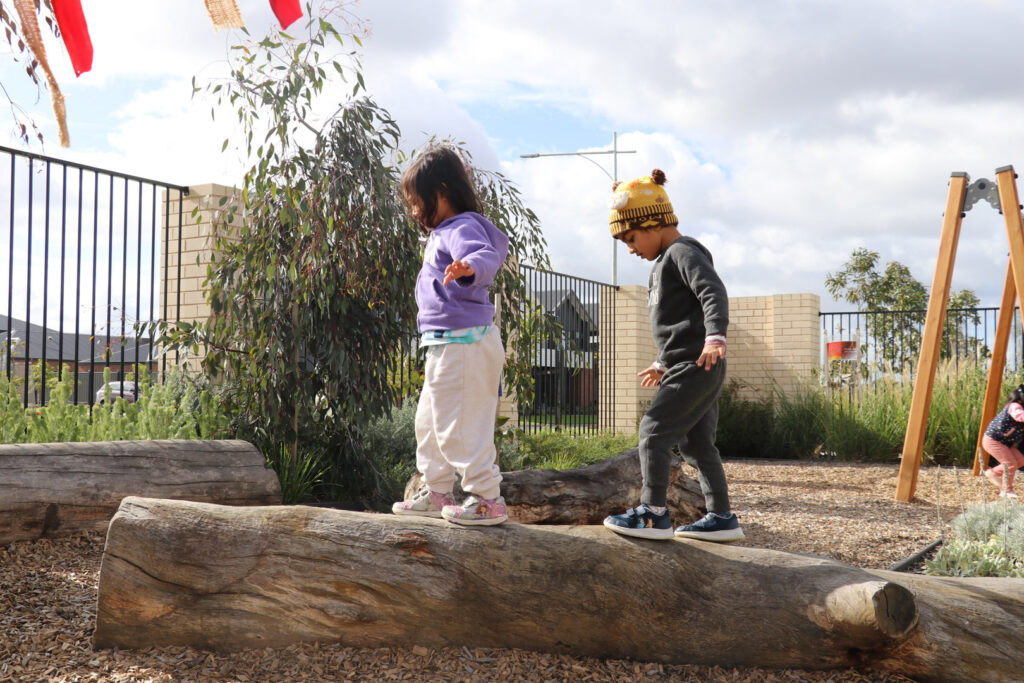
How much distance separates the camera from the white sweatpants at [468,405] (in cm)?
281

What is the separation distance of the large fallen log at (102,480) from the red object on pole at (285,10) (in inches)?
129

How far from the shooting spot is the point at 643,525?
2.79 metres

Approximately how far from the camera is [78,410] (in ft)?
16.5

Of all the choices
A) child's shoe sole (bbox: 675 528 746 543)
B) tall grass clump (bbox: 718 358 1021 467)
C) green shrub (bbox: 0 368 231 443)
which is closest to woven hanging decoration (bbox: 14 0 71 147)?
child's shoe sole (bbox: 675 528 746 543)

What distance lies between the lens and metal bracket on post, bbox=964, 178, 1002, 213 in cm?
642

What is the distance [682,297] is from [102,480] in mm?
3056

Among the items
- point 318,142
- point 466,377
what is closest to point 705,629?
point 466,377

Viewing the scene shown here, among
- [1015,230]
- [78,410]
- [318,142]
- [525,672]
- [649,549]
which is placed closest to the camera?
[525,672]

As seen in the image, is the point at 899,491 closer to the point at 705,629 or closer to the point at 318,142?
the point at 705,629

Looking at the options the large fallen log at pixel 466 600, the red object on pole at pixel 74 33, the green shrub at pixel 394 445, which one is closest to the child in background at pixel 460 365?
the large fallen log at pixel 466 600

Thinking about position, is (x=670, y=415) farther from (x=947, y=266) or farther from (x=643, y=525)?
(x=947, y=266)

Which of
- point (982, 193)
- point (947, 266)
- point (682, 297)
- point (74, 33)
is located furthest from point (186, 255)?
point (982, 193)

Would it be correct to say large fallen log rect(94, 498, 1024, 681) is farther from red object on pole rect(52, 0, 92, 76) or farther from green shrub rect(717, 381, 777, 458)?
green shrub rect(717, 381, 777, 458)

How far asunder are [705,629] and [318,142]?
4019 mm
